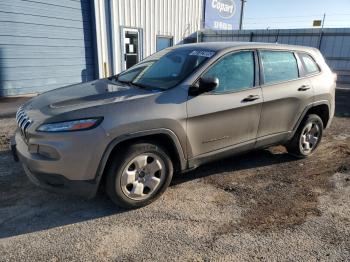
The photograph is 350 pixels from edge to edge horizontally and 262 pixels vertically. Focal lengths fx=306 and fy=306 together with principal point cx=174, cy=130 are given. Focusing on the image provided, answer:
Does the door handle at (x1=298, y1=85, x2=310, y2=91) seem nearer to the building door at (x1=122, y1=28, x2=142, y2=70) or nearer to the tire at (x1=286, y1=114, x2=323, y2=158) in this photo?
the tire at (x1=286, y1=114, x2=323, y2=158)

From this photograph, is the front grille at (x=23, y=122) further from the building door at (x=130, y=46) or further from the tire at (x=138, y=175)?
the building door at (x=130, y=46)

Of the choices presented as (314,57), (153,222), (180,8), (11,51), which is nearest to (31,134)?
(153,222)

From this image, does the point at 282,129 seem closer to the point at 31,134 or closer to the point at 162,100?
the point at 162,100

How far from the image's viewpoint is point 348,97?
11.0m

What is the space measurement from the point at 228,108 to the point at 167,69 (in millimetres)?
909

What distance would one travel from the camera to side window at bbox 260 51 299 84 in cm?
404

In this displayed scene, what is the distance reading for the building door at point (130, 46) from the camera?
11211 millimetres

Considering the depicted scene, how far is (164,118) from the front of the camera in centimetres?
312

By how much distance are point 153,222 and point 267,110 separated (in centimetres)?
207

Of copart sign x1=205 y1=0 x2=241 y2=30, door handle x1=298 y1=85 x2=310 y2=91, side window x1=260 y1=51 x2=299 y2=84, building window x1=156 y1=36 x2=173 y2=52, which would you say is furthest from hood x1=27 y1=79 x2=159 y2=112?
copart sign x1=205 y1=0 x2=241 y2=30

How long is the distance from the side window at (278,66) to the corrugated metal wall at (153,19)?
7491mm

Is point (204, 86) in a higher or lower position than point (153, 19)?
lower

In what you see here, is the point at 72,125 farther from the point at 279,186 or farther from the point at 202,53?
the point at 279,186

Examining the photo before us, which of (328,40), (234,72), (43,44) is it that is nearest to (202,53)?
(234,72)
